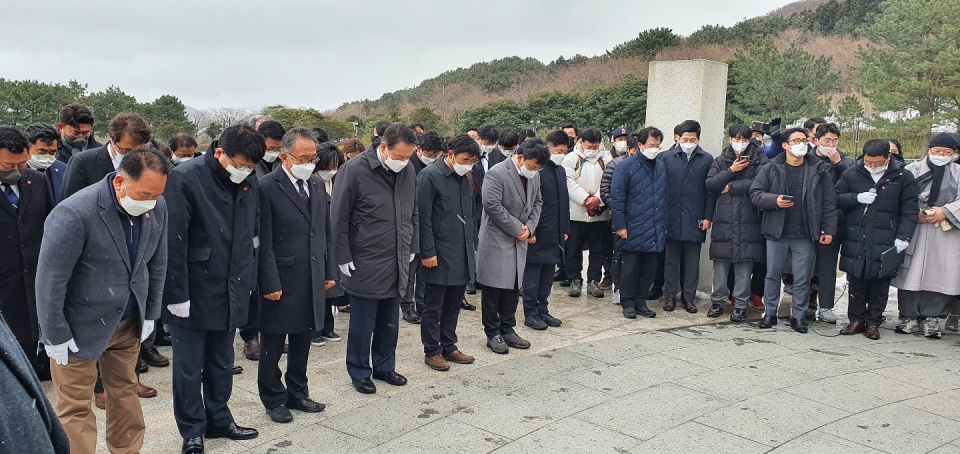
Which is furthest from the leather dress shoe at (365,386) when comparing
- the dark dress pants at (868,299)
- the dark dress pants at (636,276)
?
the dark dress pants at (868,299)

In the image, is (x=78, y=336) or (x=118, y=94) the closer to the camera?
(x=78, y=336)

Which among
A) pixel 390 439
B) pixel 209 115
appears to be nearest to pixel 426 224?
pixel 390 439

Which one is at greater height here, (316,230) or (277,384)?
(316,230)

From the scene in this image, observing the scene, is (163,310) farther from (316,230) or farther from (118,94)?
(118,94)

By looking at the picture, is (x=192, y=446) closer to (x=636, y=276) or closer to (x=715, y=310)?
A: (x=636, y=276)

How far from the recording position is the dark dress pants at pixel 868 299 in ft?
23.7

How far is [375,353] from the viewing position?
216 inches

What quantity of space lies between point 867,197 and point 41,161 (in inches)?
282

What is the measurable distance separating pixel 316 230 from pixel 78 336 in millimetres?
1595

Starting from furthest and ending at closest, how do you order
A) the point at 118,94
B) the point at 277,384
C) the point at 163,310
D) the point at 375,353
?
the point at 118,94
the point at 375,353
the point at 277,384
the point at 163,310

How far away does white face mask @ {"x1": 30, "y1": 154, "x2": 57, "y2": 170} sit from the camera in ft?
18.2

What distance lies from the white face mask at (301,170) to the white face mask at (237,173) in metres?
0.46

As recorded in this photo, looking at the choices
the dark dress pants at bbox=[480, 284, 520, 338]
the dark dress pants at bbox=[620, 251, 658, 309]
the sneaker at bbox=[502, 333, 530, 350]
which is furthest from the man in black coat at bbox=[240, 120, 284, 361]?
the dark dress pants at bbox=[620, 251, 658, 309]

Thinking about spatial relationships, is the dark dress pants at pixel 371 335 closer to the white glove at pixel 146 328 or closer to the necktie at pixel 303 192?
the necktie at pixel 303 192
